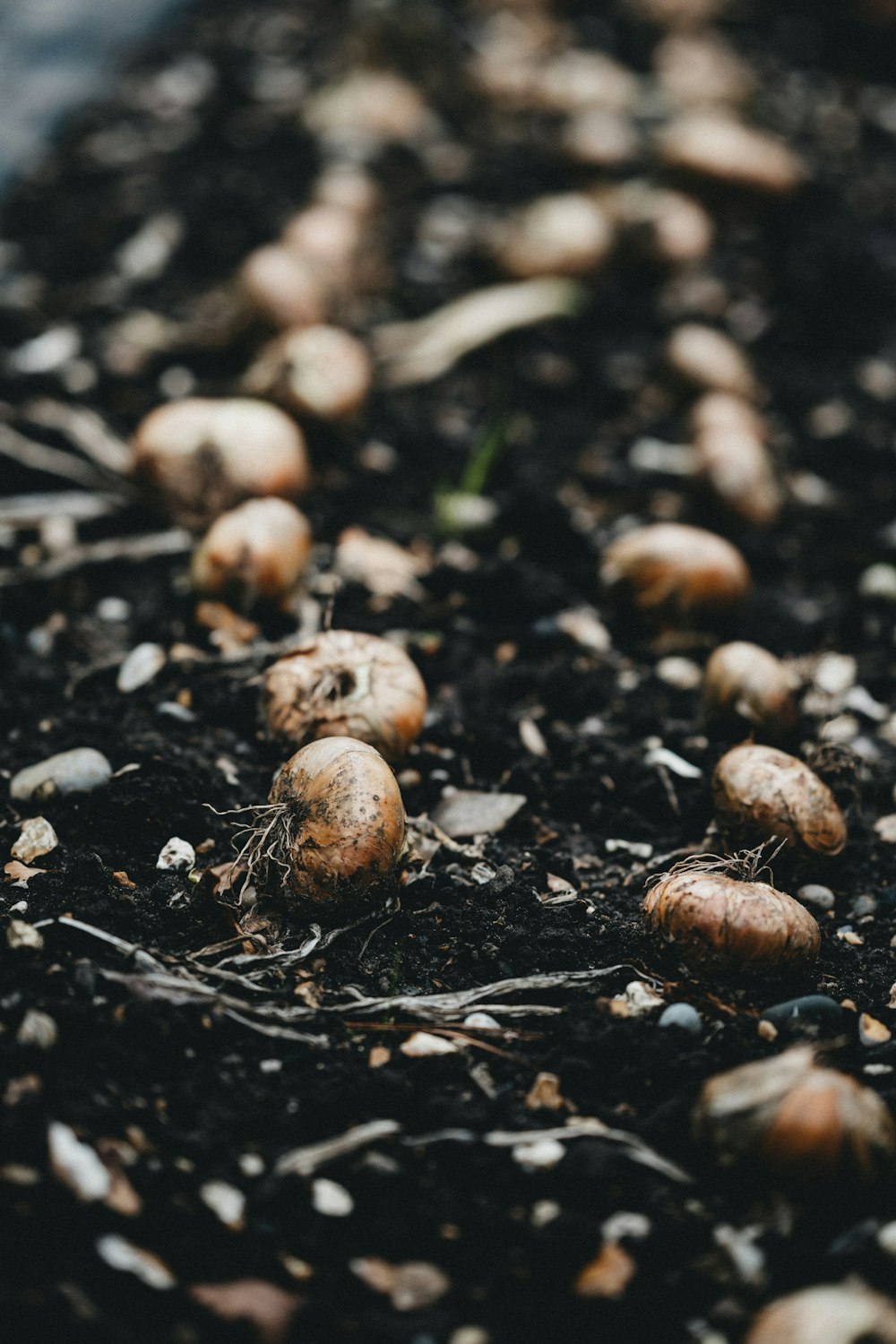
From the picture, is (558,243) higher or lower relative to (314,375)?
higher

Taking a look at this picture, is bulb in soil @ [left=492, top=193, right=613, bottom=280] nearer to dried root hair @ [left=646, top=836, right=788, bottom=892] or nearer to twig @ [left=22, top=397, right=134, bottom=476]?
twig @ [left=22, top=397, right=134, bottom=476]

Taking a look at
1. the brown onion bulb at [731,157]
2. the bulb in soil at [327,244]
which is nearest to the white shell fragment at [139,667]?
the bulb in soil at [327,244]

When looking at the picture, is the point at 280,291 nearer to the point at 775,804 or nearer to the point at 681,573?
the point at 681,573

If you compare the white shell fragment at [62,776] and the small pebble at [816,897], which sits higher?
the small pebble at [816,897]

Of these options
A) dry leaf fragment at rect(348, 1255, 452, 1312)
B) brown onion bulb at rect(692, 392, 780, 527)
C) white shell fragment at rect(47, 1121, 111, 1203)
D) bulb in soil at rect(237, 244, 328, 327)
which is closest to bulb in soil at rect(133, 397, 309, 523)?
bulb in soil at rect(237, 244, 328, 327)

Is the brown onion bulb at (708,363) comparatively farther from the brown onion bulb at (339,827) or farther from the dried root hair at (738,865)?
the brown onion bulb at (339,827)

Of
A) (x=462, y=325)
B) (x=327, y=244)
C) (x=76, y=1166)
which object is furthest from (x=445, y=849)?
(x=327, y=244)
